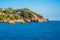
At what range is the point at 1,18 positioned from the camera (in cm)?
19012

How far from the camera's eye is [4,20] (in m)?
195

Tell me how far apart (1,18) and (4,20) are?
577 cm
